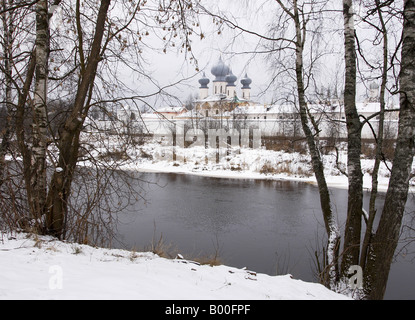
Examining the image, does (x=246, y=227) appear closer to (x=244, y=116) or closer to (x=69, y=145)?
(x=69, y=145)

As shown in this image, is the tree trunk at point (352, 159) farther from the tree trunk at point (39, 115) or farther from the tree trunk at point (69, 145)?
the tree trunk at point (39, 115)

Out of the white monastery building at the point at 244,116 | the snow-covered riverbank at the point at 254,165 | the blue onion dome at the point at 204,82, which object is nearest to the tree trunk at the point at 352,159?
the white monastery building at the point at 244,116

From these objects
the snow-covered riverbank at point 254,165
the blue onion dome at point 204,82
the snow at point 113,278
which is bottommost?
the snow at point 113,278

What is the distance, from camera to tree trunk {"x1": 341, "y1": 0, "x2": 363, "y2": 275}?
4.30 meters

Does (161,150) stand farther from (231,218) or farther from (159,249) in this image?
(159,249)

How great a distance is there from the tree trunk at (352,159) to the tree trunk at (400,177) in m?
0.34

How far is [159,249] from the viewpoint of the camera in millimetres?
5664

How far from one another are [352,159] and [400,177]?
738mm

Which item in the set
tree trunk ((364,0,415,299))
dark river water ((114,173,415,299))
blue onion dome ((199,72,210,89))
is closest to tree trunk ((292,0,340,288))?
tree trunk ((364,0,415,299))

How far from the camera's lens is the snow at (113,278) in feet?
7.99

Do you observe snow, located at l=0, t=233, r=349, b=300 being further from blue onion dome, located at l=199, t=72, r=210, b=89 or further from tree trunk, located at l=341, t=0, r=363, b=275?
blue onion dome, located at l=199, t=72, r=210, b=89

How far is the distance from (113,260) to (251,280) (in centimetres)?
161

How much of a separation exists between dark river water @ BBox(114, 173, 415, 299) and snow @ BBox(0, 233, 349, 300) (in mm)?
1366
